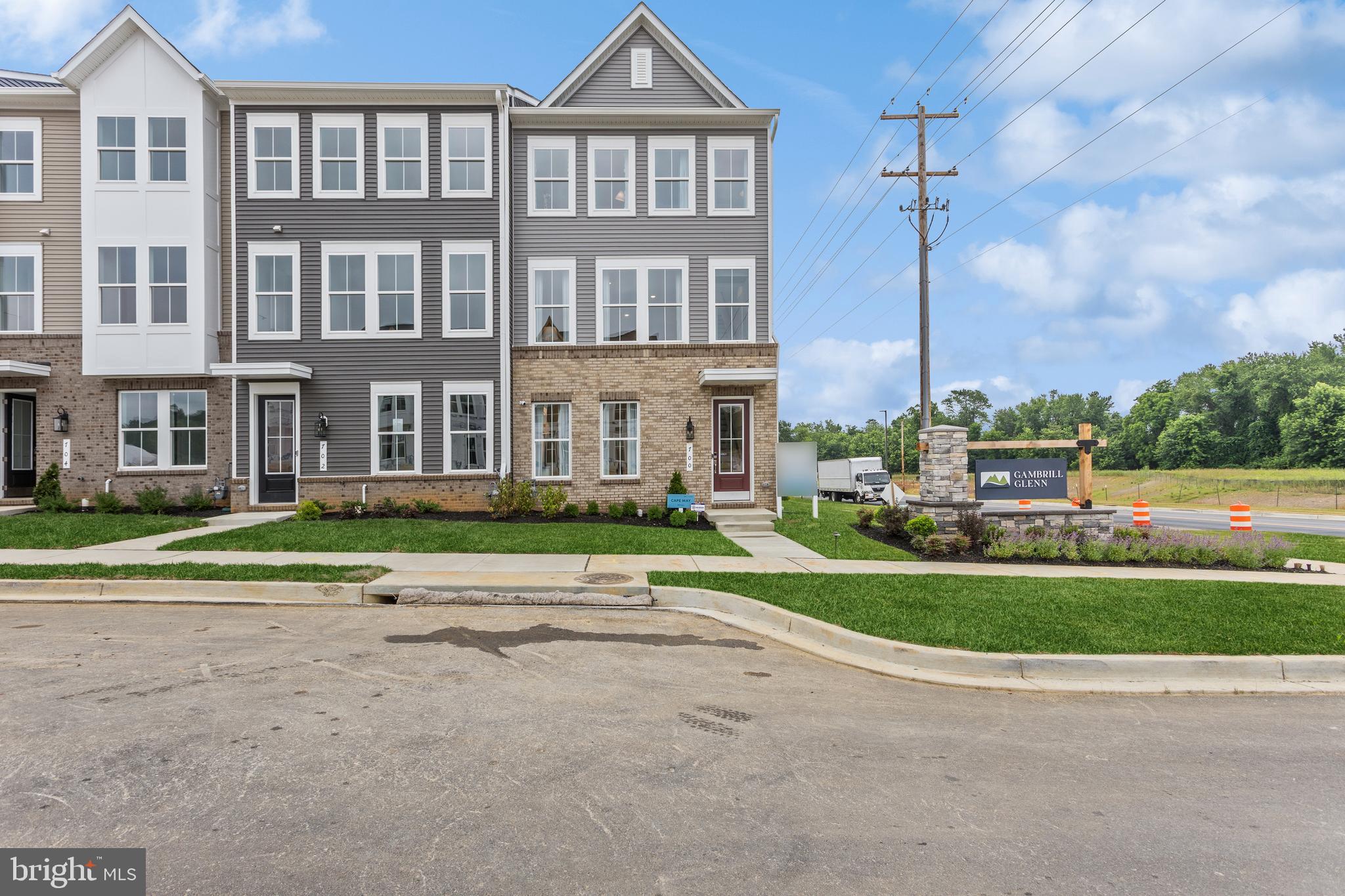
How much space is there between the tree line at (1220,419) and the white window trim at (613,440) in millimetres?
47428

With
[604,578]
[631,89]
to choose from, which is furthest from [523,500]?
[631,89]

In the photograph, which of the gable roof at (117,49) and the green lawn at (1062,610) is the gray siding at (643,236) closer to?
the gable roof at (117,49)

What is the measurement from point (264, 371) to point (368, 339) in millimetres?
2511

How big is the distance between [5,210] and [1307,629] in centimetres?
2768

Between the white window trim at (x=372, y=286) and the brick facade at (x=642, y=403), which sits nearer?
the white window trim at (x=372, y=286)

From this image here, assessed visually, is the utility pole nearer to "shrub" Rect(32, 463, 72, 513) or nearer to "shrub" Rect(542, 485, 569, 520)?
"shrub" Rect(542, 485, 569, 520)

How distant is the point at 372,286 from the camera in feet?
59.8

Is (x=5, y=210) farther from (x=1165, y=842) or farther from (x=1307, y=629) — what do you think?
(x=1307, y=629)

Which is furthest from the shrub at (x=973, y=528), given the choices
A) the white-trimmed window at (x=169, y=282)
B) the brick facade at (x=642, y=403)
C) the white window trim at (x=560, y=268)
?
the white-trimmed window at (x=169, y=282)

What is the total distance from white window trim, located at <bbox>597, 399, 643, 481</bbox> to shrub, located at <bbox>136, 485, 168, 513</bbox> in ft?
34.6

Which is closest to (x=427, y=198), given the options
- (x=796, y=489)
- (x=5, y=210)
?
(x=5, y=210)

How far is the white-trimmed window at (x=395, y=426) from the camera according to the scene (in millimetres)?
18203

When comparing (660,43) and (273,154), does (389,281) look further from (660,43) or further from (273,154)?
(660,43)

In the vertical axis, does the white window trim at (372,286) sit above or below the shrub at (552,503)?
above
